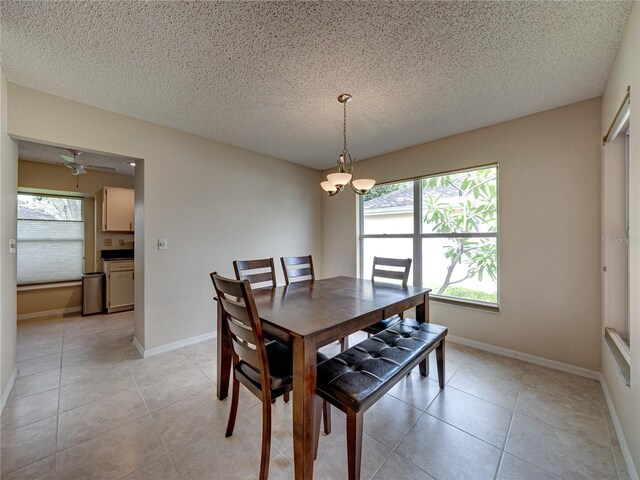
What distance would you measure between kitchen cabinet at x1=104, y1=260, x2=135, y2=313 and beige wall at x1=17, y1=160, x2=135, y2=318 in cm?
54

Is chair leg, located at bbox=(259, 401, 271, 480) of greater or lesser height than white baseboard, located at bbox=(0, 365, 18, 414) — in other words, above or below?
above

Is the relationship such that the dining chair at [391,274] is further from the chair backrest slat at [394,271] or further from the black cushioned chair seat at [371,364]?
the black cushioned chair seat at [371,364]

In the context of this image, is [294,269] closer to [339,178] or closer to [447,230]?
[339,178]

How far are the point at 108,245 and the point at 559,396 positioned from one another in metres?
6.28

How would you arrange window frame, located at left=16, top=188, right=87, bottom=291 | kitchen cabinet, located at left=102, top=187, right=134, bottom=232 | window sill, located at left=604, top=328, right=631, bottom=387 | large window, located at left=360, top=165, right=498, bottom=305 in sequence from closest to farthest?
window sill, located at left=604, top=328, right=631, bottom=387 < large window, located at left=360, top=165, right=498, bottom=305 < window frame, located at left=16, top=188, right=87, bottom=291 < kitchen cabinet, located at left=102, top=187, right=134, bottom=232

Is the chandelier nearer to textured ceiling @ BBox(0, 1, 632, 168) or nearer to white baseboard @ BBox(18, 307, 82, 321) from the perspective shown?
textured ceiling @ BBox(0, 1, 632, 168)

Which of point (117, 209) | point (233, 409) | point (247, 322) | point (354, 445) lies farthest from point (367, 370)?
point (117, 209)

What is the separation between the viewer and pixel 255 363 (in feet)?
4.30

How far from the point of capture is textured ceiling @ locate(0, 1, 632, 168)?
1356 millimetres

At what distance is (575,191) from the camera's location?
88.2 inches

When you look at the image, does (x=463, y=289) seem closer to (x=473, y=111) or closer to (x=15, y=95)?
(x=473, y=111)

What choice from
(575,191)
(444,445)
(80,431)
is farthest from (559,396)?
(80,431)

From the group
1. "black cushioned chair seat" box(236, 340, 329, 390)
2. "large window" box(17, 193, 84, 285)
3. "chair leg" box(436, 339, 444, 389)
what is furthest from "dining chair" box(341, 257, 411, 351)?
"large window" box(17, 193, 84, 285)

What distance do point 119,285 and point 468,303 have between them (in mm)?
5199
